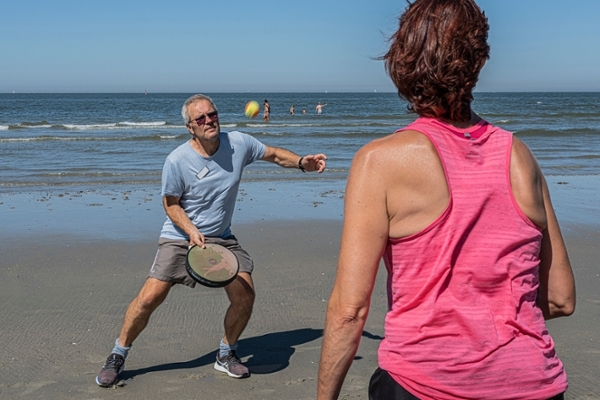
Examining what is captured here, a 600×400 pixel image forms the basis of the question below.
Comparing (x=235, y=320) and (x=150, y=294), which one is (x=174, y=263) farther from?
(x=235, y=320)

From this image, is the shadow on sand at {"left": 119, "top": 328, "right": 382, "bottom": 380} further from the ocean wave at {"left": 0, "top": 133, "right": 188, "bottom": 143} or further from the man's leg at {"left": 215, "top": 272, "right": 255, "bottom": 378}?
the ocean wave at {"left": 0, "top": 133, "right": 188, "bottom": 143}

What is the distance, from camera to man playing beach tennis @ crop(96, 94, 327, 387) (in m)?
4.62

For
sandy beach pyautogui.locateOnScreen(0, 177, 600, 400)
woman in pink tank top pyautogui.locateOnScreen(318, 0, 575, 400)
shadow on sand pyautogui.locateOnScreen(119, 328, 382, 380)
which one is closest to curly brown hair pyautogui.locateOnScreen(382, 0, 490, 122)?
woman in pink tank top pyautogui.locateOnScreen(318, 0, 575, 400)

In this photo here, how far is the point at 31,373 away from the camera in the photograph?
4.69 meters

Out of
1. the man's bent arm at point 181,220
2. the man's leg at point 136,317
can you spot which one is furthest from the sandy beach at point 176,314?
the man's bent arm at point 181,220

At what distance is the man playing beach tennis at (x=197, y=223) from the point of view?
15.2ft

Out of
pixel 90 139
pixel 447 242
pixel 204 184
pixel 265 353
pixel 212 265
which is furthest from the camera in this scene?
pixel 90 139

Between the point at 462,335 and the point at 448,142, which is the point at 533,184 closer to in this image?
the point at 448,142

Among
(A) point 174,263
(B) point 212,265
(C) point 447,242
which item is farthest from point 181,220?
(C) point 447,242

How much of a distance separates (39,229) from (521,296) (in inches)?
317

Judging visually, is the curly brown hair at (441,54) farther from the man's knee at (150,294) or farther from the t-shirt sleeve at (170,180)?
the man's knee at (150,294)

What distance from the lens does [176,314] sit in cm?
575

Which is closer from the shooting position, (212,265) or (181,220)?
(212,265)

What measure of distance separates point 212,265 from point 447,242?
288 centimetres
